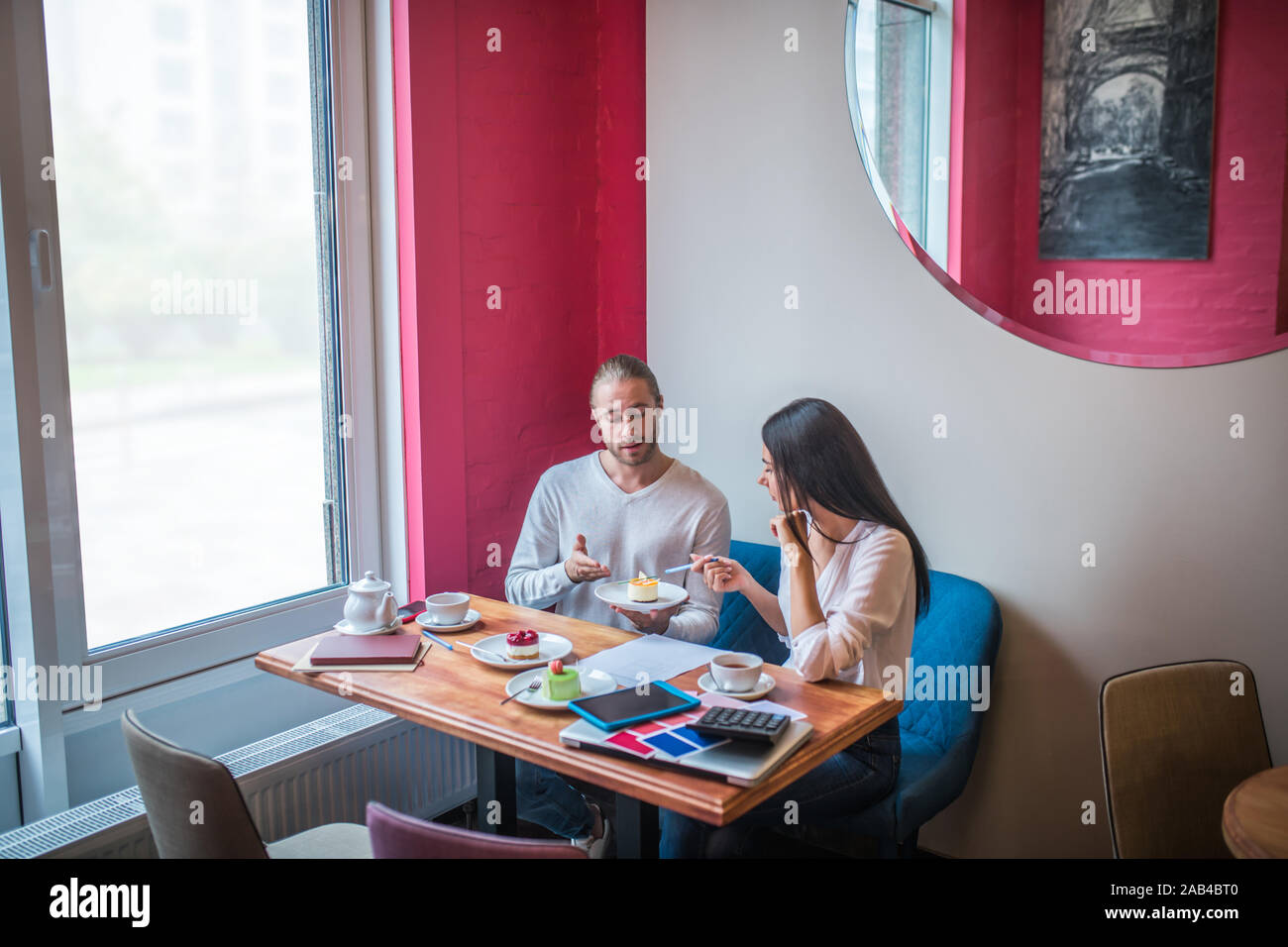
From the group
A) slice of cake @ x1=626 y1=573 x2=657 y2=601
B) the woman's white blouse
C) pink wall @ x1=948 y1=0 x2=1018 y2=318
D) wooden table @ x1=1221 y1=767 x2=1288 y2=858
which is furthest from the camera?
pink wall @ x1=948 y1=0 x2=1018 y2=318

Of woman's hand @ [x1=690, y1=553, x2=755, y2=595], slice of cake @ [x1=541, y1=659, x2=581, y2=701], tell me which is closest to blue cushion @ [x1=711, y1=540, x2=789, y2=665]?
woman's hand @ [x1=690, y1=553, x2=755, y2=595]

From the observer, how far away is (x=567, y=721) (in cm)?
183

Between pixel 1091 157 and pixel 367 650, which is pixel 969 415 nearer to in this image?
pixel 1091 157

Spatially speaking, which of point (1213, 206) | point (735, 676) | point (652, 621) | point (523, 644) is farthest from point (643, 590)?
point (1213, 206)

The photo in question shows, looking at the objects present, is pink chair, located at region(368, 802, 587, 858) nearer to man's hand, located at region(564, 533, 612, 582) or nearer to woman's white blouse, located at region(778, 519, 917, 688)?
woman's white blouse, located at region(778, 519, 917, 688)

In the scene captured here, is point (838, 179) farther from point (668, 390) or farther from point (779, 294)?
point (668, 390)

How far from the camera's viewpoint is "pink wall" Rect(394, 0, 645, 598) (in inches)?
112

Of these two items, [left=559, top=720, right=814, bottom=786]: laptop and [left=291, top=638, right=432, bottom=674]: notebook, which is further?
[left=291, top=638, right=432, bottom=674]: notebook

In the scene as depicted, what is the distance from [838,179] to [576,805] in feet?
5.76

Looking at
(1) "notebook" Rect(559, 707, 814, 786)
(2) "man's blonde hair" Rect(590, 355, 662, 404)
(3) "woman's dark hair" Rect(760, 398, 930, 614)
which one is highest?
(2) "man's blonde hair" Rect(590, 355, 662, 404)

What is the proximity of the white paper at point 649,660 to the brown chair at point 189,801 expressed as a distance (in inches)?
27.7

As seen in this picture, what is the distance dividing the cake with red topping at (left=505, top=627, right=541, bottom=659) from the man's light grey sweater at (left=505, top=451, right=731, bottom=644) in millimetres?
462

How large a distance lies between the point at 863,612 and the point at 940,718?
0.59 m

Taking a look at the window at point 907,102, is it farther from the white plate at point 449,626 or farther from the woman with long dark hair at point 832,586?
the white plate at point 449,626
